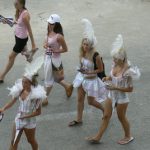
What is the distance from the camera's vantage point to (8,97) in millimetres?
9523

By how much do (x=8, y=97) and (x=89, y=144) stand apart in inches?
85.0

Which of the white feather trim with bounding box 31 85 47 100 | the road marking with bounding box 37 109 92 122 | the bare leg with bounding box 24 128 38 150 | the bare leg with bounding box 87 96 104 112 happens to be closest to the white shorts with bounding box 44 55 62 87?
the road marking with bounding box 37 109 92 122

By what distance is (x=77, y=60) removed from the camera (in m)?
11.1

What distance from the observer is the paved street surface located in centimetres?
817

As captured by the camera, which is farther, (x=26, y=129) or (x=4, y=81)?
(x=4, y=81)

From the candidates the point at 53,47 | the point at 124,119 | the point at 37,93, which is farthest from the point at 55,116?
the point at 37,93

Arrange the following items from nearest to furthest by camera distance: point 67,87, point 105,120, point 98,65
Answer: point 105,120 → point 98,65 → point 67,87

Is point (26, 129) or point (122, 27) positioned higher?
point (122, 27)

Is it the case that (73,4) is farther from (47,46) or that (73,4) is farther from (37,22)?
(47,46)

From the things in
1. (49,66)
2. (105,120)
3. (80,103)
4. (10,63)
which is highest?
(49,66)

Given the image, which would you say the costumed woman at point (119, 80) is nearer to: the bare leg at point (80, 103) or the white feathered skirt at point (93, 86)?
the white feathered skirt at point (93, 86)

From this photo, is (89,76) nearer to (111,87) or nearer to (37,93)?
(111,87)

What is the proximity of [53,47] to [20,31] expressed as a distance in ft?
3.94

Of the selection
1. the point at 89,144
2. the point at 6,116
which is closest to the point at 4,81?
the point at 6,116
